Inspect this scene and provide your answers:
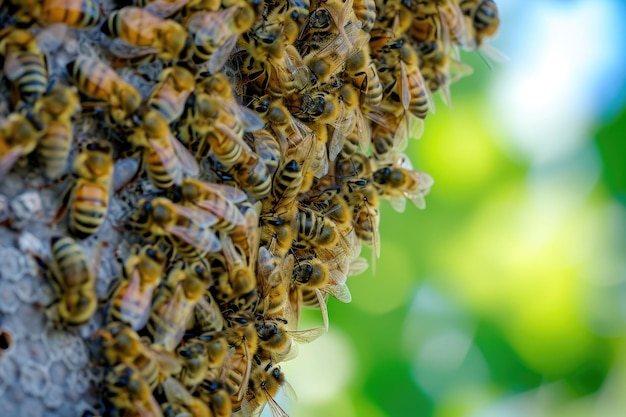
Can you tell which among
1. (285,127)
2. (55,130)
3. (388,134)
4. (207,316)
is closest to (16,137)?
(55,130)

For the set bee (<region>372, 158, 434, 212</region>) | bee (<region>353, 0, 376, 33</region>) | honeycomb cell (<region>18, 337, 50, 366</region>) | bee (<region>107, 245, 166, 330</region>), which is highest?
bee (<region>353, 0, 376, 33</region>)

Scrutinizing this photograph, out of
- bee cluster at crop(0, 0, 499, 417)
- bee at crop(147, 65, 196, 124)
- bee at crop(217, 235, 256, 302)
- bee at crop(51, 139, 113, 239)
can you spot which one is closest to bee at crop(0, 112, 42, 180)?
bee cluster at crop(0, 0, 499, 417)

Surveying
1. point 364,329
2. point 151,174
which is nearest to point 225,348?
point 151,174

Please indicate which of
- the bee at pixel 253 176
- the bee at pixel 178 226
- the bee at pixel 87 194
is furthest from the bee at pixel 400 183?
the bee at pixel 87 194

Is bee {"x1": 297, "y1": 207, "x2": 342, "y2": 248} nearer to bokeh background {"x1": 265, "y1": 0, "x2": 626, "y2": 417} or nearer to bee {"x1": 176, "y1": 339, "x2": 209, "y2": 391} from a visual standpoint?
bee {"x1": 176, "y1": 339, "x2": 209, "y2": 391}

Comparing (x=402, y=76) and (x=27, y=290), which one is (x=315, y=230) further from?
(x=27, y=290)

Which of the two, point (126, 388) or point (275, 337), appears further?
point (275, 337)
